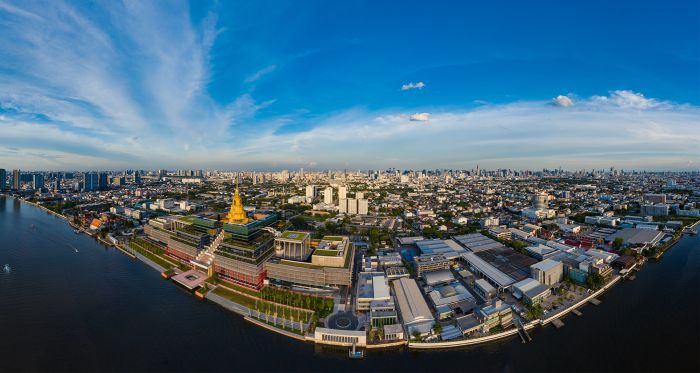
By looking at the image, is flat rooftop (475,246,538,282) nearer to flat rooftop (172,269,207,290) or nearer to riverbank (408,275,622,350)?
riverbank (408,275,622,350)

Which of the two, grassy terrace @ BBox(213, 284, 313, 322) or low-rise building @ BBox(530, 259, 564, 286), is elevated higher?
low-rise building @ BBox(530, 259, 564, 286)

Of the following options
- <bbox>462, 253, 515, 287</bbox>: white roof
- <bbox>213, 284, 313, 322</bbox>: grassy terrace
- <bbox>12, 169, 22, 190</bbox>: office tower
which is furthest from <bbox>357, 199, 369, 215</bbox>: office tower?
<bbox>12, 169, 22, 190</bbox>: office tower

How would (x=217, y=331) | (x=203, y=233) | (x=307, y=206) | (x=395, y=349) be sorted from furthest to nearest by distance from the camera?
(x=307, y=206), (x=203, y=233), (x=217, y=331), (x=395, y=349)

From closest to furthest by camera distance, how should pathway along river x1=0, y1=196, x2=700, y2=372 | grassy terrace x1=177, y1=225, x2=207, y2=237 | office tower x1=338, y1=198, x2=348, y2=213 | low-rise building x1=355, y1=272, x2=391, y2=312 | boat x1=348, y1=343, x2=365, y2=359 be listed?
pathway along river x1=0, y1=196, x2=700, y2=372, boat x1=348, y1=343, x2=365, y2=359, low-rise building x1=355, y1=272, x2=391, y2=312, grassy terrace x1=177, y1=225, x2=207, y2=237, office tower x1=338, y1=198, x2=348, y2=213

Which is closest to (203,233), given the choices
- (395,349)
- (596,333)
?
(395,349)

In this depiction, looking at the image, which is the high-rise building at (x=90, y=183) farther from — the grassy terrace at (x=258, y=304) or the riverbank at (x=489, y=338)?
the riverbank at (x=489, y=338)

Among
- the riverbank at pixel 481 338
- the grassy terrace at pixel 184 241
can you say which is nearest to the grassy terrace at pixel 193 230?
the grassy terrace at pixel 184 241

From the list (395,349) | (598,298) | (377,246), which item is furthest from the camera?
(377,246)

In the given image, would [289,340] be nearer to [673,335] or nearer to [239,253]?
[239,253]
